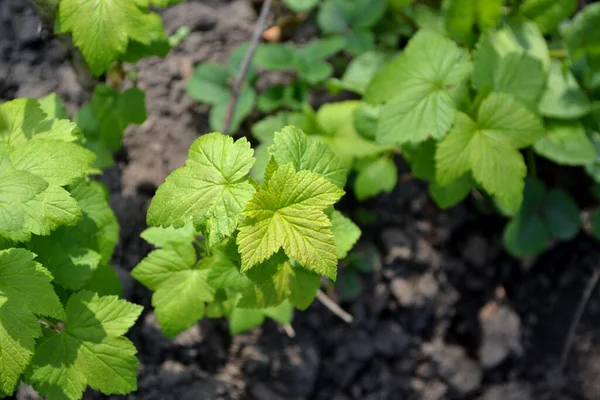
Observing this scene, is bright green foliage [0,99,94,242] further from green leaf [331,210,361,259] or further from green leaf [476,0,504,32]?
green leaf [476,0,504,32]

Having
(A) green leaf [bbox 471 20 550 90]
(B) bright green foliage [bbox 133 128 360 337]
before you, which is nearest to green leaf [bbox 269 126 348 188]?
(B) bright green foliage [bbox 133 128 360 337]

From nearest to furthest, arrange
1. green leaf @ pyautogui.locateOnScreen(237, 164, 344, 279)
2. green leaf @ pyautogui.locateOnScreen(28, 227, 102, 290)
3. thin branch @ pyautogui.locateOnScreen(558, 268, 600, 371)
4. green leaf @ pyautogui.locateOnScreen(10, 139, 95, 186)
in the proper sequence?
green leaf @ pyautogui.locateOnScreen(237, 164, 344, 279), green leaf @ pyautogui.locateOnScreen(10, 139, 95, 186), green leaf @ pyautogui.locateOnScreen(28, 227, 102, 290), thin branch @ pyautogui.locateOnScreen(558, 268, 600, 371)

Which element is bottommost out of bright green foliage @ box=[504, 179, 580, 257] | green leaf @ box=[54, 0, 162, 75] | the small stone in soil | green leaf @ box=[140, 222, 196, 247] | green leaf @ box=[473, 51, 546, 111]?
the small stone in soil

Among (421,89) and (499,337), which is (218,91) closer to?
(421,89)

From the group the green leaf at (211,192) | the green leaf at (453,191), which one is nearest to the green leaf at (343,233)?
the green leaf at (211,192)

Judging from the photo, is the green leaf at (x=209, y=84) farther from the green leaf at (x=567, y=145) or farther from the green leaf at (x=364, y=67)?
the green leaf at (x=567, y=145)

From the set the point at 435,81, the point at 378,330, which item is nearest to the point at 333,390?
the point at 378,330
